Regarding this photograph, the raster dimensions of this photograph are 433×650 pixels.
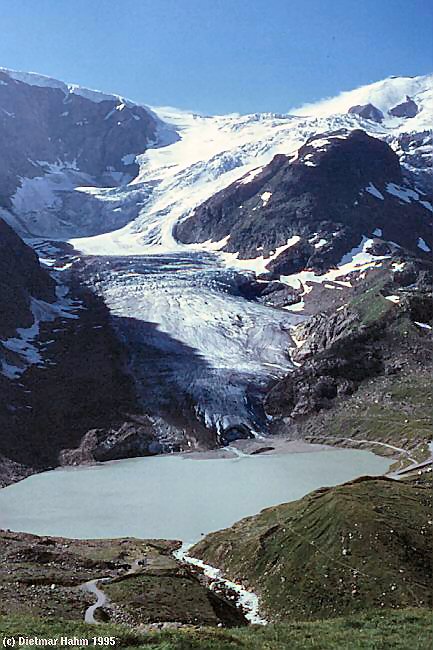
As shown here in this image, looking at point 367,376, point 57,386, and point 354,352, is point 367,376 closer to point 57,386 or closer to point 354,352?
point 354,352

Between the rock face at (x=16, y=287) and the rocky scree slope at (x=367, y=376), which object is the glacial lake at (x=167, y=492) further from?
the rock face at (x=16, y=287)

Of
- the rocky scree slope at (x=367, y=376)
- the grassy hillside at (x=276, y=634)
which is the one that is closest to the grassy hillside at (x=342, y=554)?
the grassy hillside at (x=276, y=634)

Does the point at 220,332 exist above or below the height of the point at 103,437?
above

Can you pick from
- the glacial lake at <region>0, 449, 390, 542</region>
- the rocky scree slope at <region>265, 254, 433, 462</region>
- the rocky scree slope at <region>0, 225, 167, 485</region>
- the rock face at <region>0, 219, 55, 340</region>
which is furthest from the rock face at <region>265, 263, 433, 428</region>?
the rock face at <region>0, 219, 55, 340</region>

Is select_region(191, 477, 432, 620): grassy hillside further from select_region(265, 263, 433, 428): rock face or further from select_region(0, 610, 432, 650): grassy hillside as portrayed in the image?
select_region(265, 263, 433, 428): rock face

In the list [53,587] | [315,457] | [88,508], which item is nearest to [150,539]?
[88,508]

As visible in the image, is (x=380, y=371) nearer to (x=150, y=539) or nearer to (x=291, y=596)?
(x=150, y=539)
